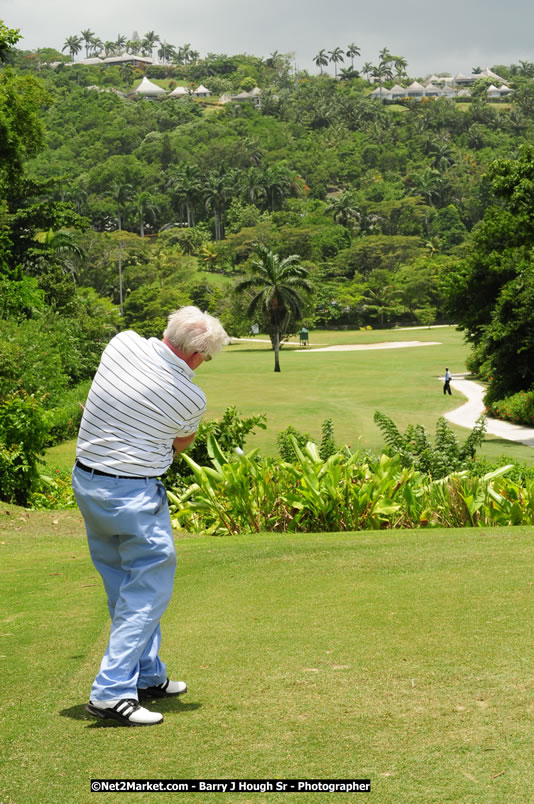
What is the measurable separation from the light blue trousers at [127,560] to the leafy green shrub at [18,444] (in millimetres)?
10309

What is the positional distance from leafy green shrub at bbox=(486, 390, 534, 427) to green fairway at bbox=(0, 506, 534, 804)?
2877cm

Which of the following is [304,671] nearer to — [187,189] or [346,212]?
[346,212]

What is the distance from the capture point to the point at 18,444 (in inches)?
561

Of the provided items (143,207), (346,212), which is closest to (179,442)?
(346,212)

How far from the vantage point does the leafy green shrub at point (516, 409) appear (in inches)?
1396

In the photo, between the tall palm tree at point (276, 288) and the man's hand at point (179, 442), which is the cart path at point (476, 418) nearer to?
the tall palm tree at point (276, 288)

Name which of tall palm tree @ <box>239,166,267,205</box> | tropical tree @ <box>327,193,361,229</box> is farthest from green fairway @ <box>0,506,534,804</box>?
tall palm tree @ <box>239,166,267,205</box>

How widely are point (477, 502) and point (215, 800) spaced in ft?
27.7

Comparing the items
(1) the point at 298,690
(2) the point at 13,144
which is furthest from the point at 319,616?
(2) the point at 13,144

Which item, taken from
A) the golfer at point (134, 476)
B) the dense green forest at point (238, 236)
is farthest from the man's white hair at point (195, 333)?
the dense green forest at point (238, 236)

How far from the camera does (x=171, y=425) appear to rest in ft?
14.2

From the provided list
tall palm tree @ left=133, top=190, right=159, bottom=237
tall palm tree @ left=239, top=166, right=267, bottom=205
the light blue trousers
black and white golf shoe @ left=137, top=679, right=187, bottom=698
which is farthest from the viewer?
tall palm tree @ left=239, top=166, right=267, bottom=205

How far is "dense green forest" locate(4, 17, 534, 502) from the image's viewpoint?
3603 cm

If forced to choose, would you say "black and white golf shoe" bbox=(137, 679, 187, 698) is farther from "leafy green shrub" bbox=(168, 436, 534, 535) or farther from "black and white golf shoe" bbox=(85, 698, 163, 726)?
"leafy green shrub" bbox=(168, 436, 534, 535)
